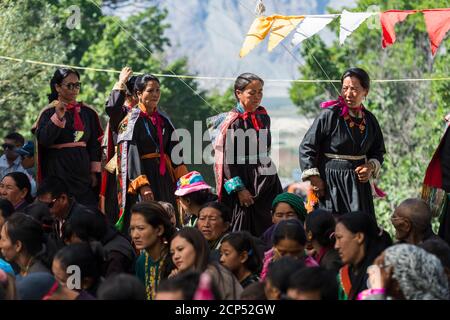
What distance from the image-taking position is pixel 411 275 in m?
6.53

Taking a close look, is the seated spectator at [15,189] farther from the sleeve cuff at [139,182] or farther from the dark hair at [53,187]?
the sleeve cuff at [139,182]

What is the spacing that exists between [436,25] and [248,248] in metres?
3.37

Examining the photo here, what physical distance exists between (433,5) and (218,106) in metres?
5.07

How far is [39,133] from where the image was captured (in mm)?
10898

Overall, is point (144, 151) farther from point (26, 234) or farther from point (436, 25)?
point (436, 25)

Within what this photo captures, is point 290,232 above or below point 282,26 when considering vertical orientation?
below

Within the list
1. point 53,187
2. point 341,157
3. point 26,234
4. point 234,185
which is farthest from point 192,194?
point 26,234

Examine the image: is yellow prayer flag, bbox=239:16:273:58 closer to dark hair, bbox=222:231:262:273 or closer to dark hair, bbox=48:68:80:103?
dark hair, bbox=48:68:80:103

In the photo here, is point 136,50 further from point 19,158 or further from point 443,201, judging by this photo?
point 443,201

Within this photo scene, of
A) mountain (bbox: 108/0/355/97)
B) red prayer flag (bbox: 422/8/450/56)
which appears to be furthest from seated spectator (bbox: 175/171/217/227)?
mountain (bbox: 108/0/355/97)

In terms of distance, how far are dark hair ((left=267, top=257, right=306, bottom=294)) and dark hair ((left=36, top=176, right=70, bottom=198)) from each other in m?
3.18

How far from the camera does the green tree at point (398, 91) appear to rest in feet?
79.8
